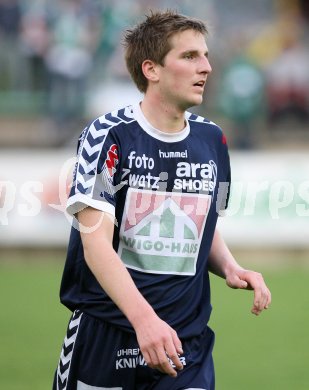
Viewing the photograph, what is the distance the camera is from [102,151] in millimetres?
4320

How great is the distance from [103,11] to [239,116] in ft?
8.67

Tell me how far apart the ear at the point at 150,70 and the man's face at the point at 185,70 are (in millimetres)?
30

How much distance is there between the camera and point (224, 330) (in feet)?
33.8

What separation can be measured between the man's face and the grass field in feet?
11.8

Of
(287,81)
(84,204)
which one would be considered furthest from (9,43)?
(84,204)

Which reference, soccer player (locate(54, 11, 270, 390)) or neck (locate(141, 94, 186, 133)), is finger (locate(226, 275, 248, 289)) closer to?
soccer player (locate(54, 11, 270, 390))

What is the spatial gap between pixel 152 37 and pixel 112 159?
1.94 ft

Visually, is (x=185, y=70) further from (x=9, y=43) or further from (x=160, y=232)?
(x=9, y=43)

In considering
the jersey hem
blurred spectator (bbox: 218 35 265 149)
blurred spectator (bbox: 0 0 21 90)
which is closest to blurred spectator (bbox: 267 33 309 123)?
blurred spectator (bbox: 218 35 265 149)

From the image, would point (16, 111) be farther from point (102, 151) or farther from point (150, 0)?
point (102, 151)

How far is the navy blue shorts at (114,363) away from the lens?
14.6 feet

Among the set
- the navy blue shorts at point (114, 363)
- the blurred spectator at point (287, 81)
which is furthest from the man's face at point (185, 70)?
the blurred spectator at point (287, 81)

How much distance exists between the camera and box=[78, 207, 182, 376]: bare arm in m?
3.81

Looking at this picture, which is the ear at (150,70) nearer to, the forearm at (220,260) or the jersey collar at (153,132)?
the jersey collar at (153,132)
